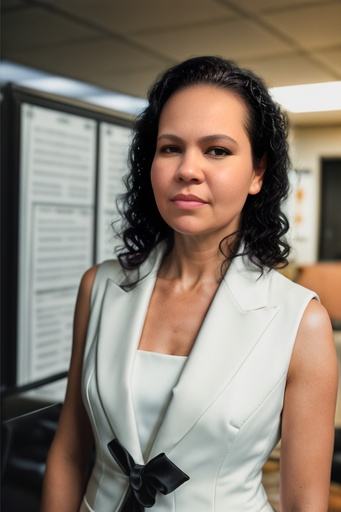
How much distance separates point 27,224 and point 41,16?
0.58m

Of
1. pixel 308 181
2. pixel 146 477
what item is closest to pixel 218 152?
→ pixel 146 477

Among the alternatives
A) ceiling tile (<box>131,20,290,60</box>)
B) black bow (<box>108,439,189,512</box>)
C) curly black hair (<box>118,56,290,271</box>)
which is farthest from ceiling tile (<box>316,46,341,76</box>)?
black bow (<box>108,439,189,512</box>)

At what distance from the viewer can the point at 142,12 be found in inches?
59.8

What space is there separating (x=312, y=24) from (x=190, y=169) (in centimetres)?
73

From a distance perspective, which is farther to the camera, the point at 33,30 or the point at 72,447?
the point at 33,30

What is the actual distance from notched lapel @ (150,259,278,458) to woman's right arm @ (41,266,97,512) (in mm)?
175

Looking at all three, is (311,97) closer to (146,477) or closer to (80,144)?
(80,144)

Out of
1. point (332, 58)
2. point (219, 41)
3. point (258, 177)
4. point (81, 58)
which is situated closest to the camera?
point (258, 177)

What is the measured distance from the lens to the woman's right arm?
35.1 inches

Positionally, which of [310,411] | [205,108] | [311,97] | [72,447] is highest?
[311,97]

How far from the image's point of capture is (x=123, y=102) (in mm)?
1560

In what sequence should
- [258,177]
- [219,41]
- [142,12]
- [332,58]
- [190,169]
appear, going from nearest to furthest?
1. [190,169]
2. [258,177]
3. [332,58]
4. [219,41]
5. [142,12]

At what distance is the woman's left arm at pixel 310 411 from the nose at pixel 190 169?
0.22 metres

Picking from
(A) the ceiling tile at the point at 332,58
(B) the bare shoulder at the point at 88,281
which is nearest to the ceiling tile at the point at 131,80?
(A) the ceiling tile at the point at 332,58
